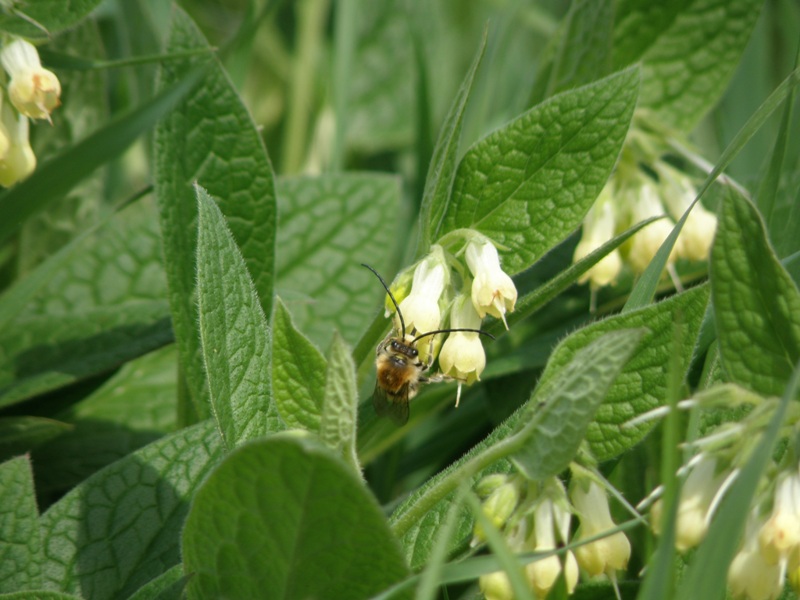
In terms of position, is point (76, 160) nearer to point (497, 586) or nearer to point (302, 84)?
point (497, 586)

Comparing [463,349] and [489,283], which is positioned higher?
[489,283]

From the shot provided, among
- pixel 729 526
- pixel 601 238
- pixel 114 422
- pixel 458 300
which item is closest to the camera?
pixel 729 526

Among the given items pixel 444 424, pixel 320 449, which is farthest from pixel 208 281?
pixel 444 424

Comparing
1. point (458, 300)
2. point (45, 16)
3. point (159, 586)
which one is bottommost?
point (159, 586)

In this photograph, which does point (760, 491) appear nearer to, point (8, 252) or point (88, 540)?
point (88, 540)

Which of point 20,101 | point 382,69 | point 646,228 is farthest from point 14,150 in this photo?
point 382,69

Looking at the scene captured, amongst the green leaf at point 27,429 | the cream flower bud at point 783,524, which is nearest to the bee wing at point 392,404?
the green leaf at point 27,429

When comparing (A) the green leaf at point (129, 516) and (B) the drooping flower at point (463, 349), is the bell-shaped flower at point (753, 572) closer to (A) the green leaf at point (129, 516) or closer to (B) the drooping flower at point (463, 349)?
(B) the drooping flower at point (463, 349)

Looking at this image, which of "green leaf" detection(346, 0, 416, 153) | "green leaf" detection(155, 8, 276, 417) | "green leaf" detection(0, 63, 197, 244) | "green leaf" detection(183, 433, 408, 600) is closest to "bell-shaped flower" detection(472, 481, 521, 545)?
"green leaf" detection(183, 433, 408, 600)
